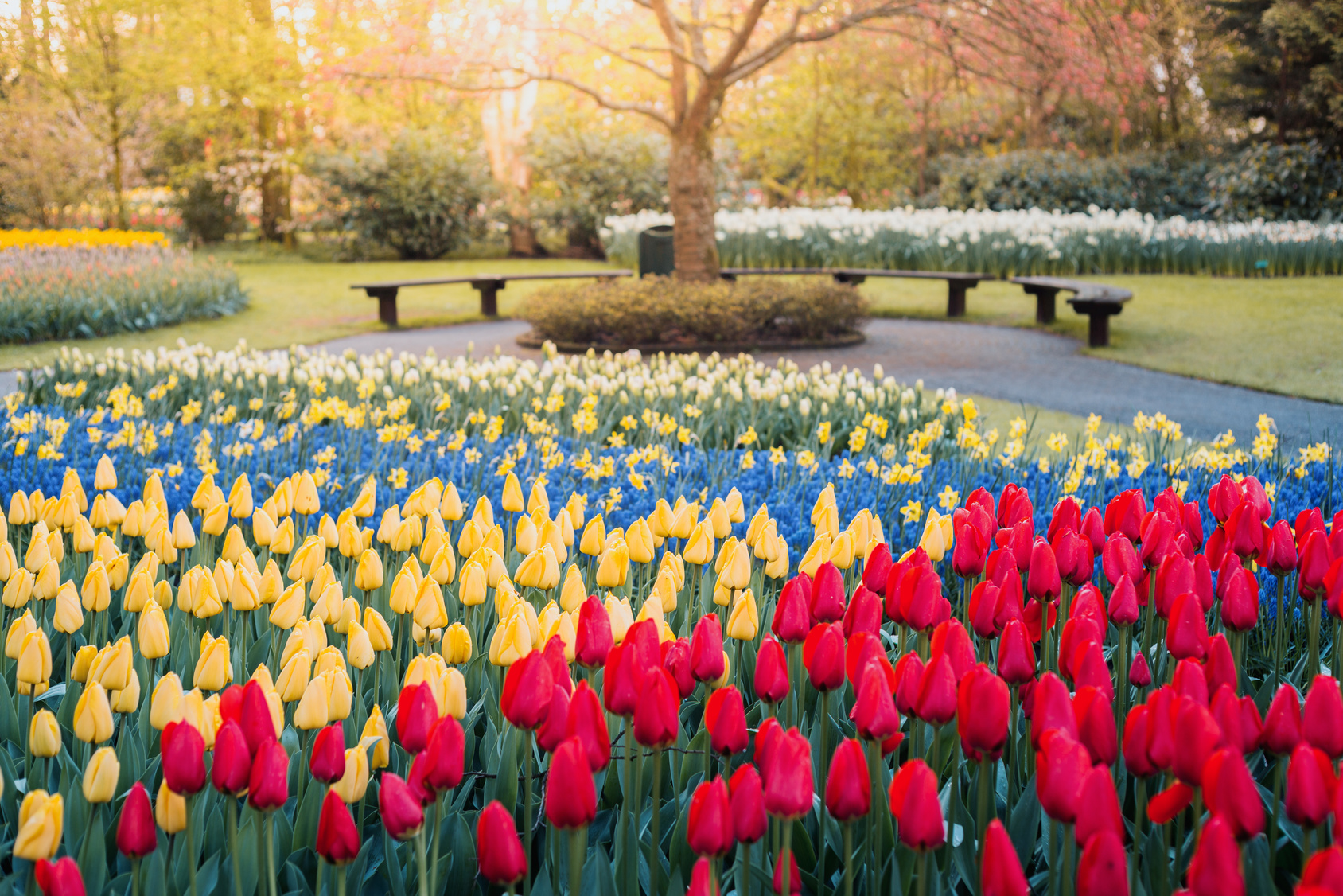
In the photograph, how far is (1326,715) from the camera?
1331 millimetres

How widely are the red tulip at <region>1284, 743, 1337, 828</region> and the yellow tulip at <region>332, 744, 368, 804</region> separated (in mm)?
1158

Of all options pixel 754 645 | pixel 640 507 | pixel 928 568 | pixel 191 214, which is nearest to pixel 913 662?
pixel 928 568

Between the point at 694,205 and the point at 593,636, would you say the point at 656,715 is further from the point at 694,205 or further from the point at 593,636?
the point at 694,205

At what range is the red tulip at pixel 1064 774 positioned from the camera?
1.23m

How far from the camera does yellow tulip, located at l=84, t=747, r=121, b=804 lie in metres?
1.47

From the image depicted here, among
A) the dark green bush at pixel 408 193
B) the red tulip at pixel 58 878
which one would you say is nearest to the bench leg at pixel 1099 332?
the red tulip at pixel 58 878

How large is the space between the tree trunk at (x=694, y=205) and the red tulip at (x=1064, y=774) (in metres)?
11.6

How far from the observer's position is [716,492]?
4035 mm

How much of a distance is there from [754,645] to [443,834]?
898mm

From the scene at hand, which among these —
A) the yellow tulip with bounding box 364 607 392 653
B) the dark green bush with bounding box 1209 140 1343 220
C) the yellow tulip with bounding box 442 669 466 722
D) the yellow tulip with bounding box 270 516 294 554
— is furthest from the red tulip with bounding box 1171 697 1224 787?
the dark green bush with bounding box 1209 140 1343 220

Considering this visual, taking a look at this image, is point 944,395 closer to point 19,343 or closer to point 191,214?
point 19,343

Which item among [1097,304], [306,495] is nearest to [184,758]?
[306,495]

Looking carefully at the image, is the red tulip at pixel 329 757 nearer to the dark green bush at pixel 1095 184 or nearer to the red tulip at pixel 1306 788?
the red tulip at pixel 1306 788

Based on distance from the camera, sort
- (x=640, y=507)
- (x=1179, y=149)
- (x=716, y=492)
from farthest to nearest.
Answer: (x=1179, y=149) < (x=716, y=492) < (x=640, y=507)
